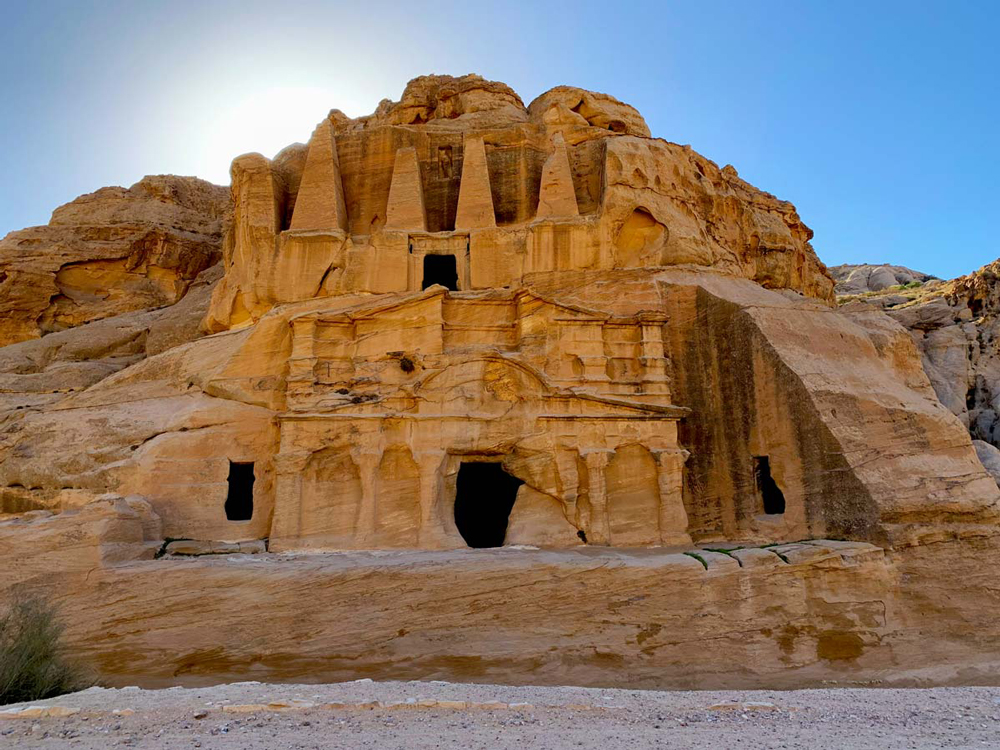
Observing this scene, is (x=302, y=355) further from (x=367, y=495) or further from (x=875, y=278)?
(x=875, y=278)

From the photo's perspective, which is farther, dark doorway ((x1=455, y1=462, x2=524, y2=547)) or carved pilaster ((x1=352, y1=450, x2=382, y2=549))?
dark doorway ((x1=455, y1=462, x2=524, y2=547))

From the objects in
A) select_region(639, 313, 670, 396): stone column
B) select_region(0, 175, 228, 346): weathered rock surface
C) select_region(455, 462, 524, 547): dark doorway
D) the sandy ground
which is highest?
select_region(0, 175, 228, 346): weathered rock surface

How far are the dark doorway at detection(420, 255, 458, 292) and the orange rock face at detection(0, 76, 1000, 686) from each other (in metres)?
0.10

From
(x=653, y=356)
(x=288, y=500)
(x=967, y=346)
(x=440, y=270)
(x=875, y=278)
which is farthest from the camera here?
(x=875, y=278)

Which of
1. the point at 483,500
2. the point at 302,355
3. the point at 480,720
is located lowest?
the point at 480,720

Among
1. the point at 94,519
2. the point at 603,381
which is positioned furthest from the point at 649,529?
the point at 94,519

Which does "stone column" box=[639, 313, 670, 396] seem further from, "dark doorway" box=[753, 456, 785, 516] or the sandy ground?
the sandy ground

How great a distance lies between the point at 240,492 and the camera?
1697 centimetres

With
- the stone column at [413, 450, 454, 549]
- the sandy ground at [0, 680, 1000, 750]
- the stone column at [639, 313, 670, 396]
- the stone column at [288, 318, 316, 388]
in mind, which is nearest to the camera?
the sandy ground at [0, 680, 1000, 750]

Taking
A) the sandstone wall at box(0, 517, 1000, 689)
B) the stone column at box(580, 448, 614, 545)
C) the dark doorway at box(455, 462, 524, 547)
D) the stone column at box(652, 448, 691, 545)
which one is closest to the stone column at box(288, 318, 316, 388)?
the sandstone wall at box(0, 517, 1000, 689)

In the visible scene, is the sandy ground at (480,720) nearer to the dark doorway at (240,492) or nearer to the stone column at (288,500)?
the stone column at (288,500)

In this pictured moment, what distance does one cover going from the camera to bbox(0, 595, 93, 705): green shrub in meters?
9.03

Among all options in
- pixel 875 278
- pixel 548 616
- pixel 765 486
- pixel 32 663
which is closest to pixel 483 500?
pixel 548 616

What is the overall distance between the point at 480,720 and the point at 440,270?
16.1 meters
